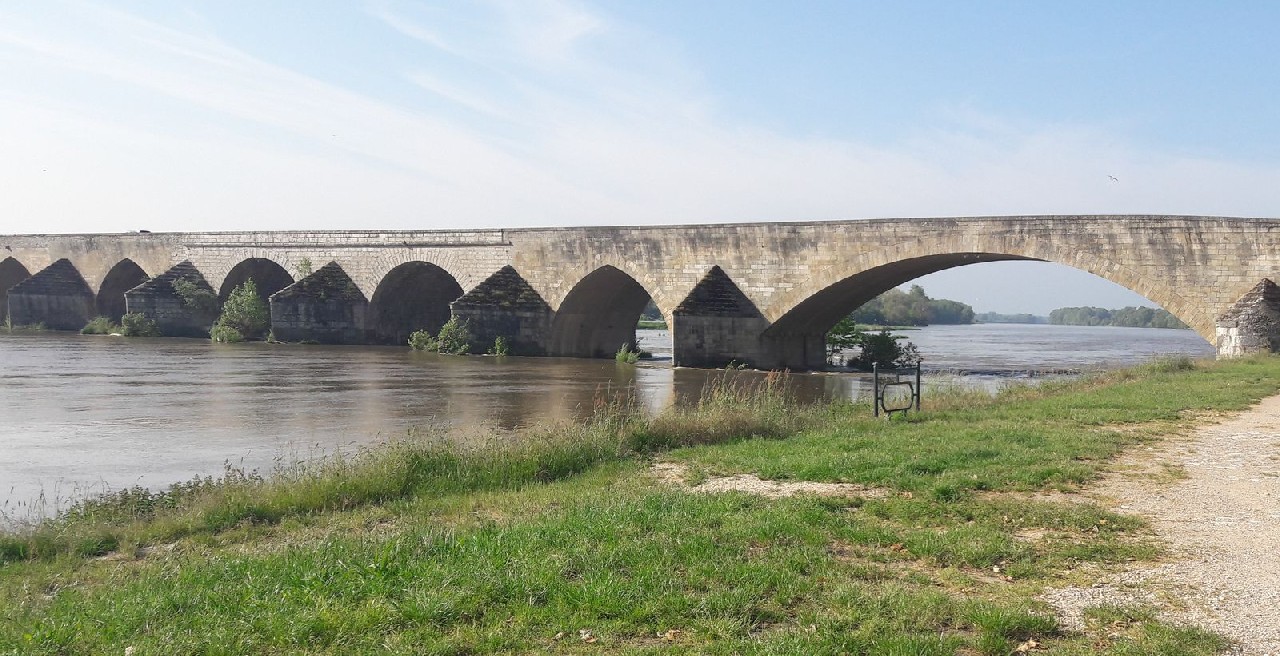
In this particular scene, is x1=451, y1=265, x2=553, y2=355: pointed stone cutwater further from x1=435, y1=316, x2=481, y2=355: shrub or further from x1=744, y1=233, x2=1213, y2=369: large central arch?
x1=744, y1=233, x2=1213, y2=369: large central arch

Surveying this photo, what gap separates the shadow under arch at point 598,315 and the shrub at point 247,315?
13.2 metres

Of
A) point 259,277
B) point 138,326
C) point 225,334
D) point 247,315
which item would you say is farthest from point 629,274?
point 138,326

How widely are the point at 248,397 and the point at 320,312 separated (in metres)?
18.1

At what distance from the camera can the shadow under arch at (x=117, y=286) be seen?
43.2 meters

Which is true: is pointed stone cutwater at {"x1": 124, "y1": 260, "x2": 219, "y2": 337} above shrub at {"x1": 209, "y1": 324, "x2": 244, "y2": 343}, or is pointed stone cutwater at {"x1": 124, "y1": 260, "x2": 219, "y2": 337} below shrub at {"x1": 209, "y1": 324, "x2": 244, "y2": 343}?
above

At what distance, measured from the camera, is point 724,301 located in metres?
27.4

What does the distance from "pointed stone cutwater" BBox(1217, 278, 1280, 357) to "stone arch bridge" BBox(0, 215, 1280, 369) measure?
3cm

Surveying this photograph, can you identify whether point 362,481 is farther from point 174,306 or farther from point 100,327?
point 100,327

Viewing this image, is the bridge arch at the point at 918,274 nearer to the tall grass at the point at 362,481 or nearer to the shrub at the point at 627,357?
the shrub at the point at 627,357

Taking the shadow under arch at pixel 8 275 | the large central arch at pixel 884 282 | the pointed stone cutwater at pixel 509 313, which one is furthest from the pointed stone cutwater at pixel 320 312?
the shadow under arch at pixel 8 275

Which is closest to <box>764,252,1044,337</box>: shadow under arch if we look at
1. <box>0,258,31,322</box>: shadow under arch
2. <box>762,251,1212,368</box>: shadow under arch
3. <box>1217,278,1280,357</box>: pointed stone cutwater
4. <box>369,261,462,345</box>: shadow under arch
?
<box>762,251,1212,368</box>: shadow under arch

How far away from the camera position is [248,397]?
60.3 feet

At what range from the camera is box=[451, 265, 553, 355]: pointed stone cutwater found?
104 ft

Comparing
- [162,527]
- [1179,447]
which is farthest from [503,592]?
[1179,447]
